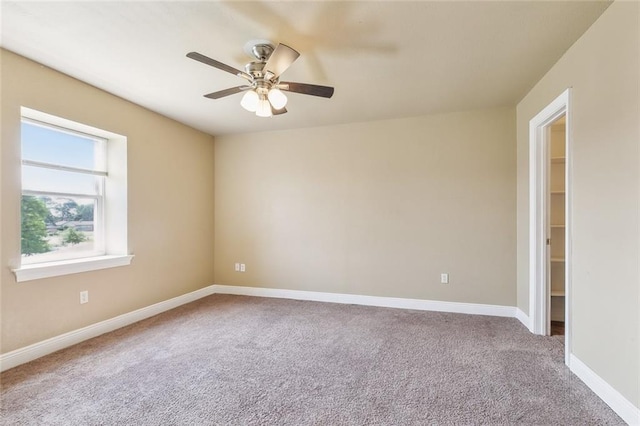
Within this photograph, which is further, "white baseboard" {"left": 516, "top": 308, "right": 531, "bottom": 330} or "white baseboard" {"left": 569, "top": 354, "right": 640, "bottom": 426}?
"white baseboard" {"left": 516, "top": 308, "right": 531, "bottom": 330}

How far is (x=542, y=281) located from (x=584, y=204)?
47.0 inches

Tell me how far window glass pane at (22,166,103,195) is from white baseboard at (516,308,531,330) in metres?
4.87

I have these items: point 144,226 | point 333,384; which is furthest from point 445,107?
point 144,226

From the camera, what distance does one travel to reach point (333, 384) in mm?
2170

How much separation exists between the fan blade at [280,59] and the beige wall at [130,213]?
205 cm

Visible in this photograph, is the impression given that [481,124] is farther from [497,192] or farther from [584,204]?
[584,204]

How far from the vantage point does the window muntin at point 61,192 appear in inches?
106

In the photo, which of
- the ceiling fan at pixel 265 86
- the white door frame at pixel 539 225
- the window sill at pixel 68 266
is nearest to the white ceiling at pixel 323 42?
the ceiling fan at pixel 265 86

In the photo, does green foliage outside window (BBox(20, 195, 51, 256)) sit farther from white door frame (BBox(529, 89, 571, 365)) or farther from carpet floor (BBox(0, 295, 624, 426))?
white door frame (BBox(529, 89, 571, 365))

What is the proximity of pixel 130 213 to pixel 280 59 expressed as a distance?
8.50 feet

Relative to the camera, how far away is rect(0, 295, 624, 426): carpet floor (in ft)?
6.02

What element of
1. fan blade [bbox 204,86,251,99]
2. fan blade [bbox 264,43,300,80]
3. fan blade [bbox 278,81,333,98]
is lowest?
fan blade [bbox 278,81,333,98]

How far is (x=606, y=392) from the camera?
1920 millimetres

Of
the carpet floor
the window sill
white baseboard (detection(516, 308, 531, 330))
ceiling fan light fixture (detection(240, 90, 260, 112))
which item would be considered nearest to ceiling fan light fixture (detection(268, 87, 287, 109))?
ceiling fan light fixture (detection(240, 90, 260, 112))
